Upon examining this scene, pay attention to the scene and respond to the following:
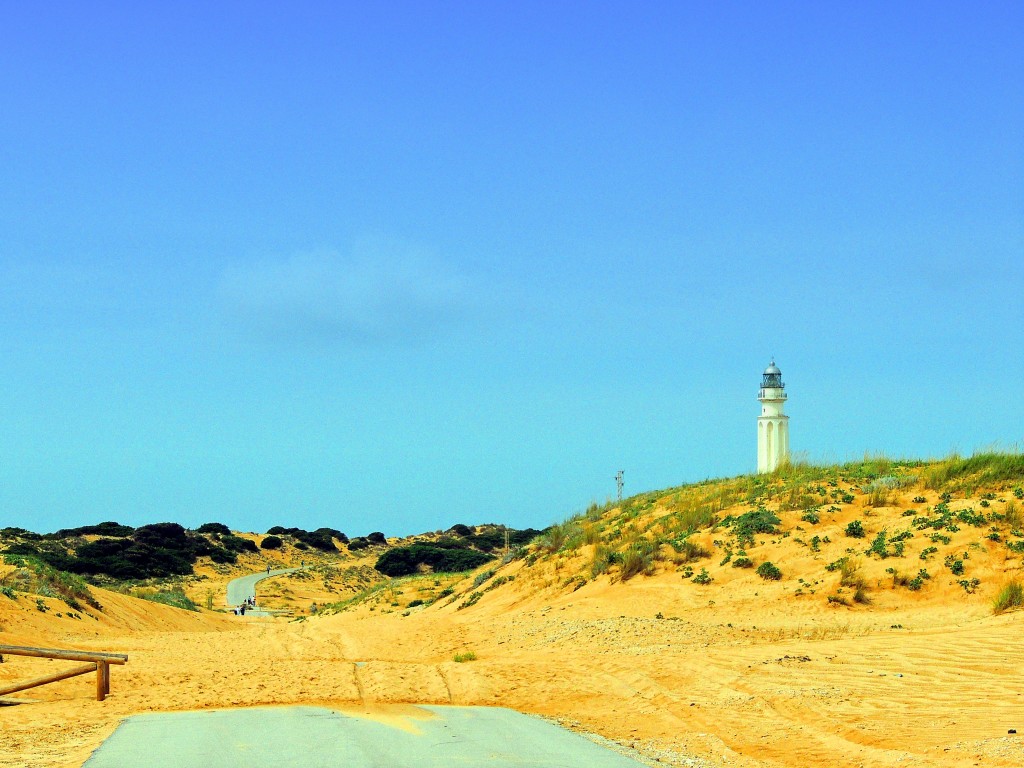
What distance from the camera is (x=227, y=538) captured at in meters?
89.5

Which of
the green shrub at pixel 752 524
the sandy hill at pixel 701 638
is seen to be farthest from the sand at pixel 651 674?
the green shrub at pixel 752 524

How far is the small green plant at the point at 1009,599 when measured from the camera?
22.2 meters

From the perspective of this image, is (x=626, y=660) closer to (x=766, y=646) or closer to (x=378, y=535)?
(x=766, y=646)

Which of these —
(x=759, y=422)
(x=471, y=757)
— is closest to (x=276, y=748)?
(x=471, y=757)

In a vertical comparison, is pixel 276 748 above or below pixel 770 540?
below

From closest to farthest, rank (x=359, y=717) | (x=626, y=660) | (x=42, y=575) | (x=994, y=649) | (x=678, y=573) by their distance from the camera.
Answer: (x=359, y=717)
(x=994, y=649)
(x=626, y=660)
(x=678, y=573)
(x=42, y=575)

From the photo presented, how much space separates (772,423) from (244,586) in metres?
35.4

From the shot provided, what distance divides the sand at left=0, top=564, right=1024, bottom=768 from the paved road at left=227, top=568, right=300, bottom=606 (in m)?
30.5

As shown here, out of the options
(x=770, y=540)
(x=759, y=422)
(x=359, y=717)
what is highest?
(x=759, y=422)

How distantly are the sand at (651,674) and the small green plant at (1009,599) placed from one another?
0.59 m

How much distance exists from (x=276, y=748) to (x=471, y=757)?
99.4 inches

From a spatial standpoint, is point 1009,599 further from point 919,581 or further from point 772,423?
point 772,423

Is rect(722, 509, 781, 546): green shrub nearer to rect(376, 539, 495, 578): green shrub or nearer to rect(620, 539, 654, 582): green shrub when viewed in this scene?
rect(620, 539, 654, 582): green shrub

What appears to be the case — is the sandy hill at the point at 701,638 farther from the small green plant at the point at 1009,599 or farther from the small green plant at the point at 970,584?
the small green plant at the point at 1009,599
